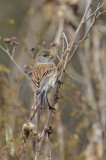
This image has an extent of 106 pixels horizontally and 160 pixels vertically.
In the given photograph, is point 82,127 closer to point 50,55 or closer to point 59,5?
point 50,55

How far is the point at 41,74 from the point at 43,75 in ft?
0.10

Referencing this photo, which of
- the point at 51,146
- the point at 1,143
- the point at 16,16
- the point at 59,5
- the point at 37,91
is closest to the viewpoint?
the point at 51,146

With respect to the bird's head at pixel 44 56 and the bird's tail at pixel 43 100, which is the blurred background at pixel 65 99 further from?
the bird's tail at pixel 43 100

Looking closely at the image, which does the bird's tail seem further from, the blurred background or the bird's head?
the bird's head

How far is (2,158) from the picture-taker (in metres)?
3.62

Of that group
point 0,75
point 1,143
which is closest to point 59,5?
point 0,75

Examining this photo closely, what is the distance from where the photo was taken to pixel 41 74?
4.73 metres

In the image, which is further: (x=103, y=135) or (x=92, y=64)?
(x=92, y=64)

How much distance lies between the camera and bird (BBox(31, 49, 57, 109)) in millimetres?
4285

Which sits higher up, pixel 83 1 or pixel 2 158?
pixel 83 1

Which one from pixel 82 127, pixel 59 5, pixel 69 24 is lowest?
pixel 82 127

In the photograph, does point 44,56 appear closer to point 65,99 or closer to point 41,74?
point 41,74

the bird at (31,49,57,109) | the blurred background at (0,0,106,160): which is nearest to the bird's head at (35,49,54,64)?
the bird at (31,49,57,109)

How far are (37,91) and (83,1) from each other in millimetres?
5158
